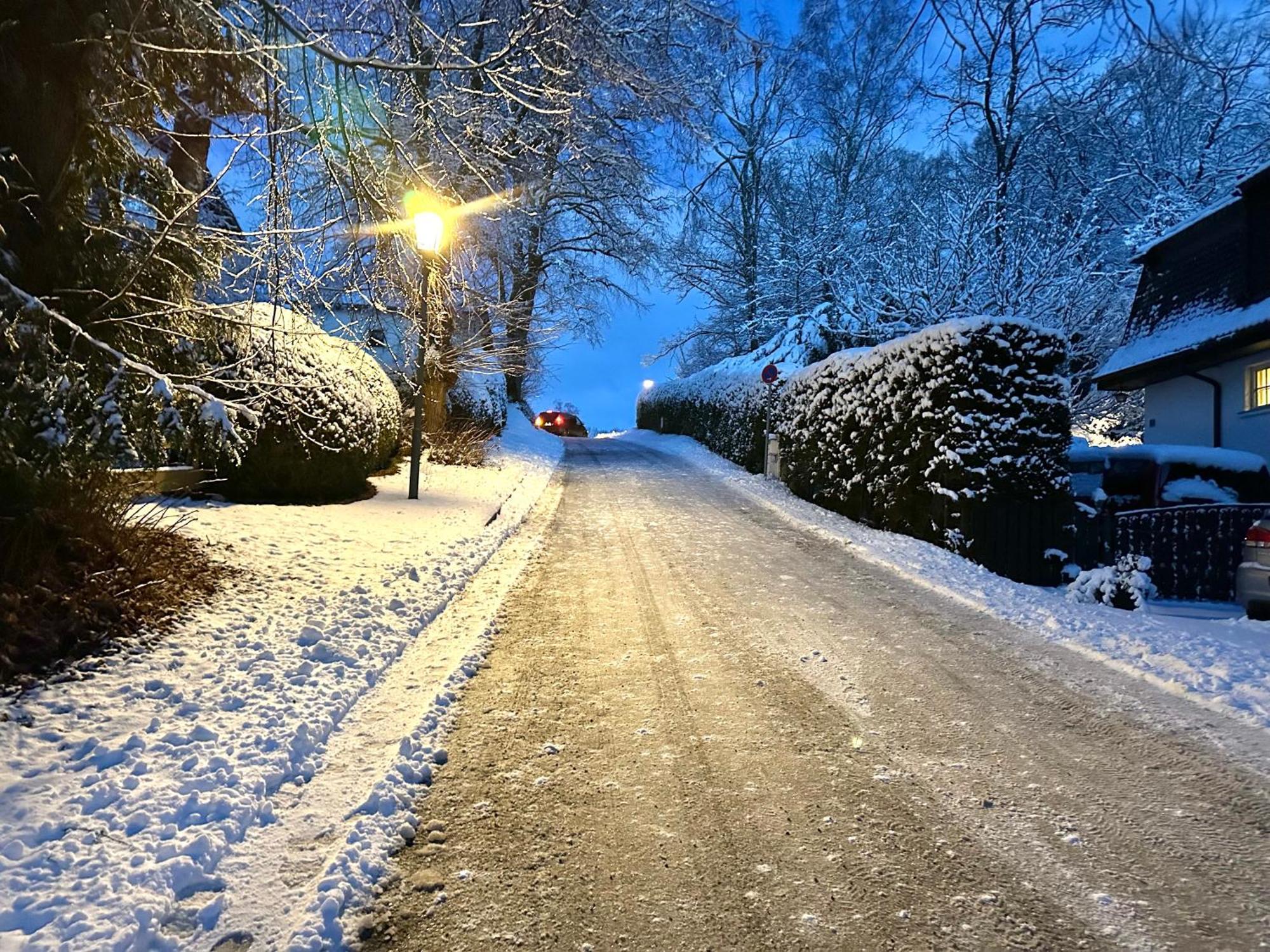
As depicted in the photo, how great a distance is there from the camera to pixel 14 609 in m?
3.48

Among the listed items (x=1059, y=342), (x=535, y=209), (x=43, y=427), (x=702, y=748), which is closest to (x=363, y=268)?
(x=43, y=427)

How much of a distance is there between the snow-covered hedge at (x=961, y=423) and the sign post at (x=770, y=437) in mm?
4993

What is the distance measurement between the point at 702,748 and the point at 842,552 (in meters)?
5.45

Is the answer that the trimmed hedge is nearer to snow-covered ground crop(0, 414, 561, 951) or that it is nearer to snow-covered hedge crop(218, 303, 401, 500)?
snow-covered ground crop(0, 414, 561, 951)

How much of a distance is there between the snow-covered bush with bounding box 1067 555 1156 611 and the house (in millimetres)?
7860

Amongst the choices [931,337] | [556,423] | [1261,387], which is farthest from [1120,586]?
[556,423]

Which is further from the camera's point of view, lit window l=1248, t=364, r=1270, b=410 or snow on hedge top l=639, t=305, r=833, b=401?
snow on hedge top l=639, t=305, r=833, b=401

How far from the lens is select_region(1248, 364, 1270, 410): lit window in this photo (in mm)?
12188

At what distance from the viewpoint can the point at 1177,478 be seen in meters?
9.24

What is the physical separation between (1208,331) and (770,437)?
8180 mm

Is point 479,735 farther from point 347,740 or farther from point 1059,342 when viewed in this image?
point 1059,342

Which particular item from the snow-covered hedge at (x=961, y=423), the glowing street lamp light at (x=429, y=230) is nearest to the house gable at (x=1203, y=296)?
the snow-covered hedge at (x=961, y=423)

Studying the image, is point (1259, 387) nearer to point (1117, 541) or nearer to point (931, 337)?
point (1117, 541)

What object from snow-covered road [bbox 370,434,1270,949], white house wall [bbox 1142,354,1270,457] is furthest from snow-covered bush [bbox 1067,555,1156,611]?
white house wall [bbox 1142,354,1270,457]
